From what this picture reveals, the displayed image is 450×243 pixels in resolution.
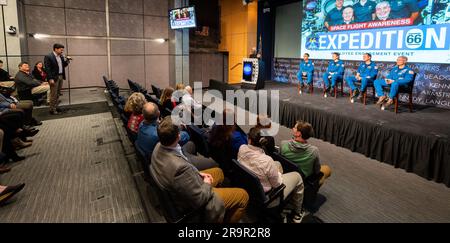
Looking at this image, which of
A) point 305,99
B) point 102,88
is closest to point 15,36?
point 102,88

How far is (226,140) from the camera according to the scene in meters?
2.53

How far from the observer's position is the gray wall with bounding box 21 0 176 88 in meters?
7.41

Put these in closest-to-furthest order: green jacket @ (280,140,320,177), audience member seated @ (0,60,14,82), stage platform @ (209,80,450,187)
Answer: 1. green jacket @ (280,140,320,177)
2. stage platform @ (209,80,450,187)
3. audience member seated @ (0,60,14,82)

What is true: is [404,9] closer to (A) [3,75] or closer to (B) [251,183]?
(B) [251,183]

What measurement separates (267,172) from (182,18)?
7.50m

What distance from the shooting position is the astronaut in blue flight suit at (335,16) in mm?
6688

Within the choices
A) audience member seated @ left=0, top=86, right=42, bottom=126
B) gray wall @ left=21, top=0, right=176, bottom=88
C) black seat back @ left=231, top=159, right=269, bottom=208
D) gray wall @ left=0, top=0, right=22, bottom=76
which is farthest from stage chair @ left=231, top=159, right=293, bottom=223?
gray wall @ left=21, top=0, right=176, bottom=88

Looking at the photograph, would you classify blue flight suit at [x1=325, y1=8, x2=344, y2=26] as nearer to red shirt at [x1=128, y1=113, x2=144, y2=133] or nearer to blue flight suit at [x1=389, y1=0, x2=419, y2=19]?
blue flight suit at [x1=389, y1=0, x2=419, y2=19]

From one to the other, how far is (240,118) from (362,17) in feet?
12.0

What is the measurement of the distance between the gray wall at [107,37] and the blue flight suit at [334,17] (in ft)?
16.6

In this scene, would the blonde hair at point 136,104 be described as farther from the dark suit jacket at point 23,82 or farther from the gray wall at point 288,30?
the gray wall at point 288,30

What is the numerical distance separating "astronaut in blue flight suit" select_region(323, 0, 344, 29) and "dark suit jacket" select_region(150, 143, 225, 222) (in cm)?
649

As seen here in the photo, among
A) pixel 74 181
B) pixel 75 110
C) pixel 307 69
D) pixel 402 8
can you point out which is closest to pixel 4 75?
pixel 75 110

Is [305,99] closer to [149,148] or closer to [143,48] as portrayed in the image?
[149,148]
